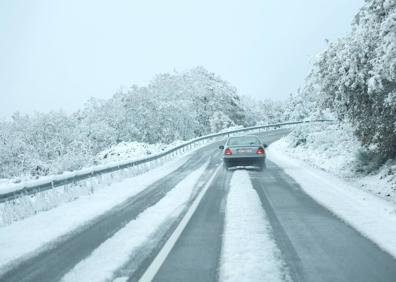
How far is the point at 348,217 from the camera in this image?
821 cm

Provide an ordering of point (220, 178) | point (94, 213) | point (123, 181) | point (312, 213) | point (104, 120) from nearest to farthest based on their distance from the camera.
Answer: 1. point (312, 213)
2. point (94, 213)
3. point (220, 178)
4. point (123, 181)
5. point (104, 120)

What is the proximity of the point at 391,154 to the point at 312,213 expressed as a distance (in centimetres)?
685

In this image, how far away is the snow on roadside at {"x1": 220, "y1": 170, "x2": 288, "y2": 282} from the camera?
16.5 feet

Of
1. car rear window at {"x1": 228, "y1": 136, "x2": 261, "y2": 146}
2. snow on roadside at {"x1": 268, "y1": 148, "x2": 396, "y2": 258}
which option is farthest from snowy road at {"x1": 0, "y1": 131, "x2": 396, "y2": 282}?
car rear window at {"x1": 228, "y1": 136, "x2": 261, "y2": 146}

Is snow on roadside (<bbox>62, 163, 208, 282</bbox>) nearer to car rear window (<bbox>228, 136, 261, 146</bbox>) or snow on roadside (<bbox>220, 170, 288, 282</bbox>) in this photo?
snow on roadside (<bbox>220, 170, 288, 282</bbox>)

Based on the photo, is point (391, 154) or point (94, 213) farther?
point (391, 154)

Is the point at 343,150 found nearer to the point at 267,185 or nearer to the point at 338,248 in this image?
the point at 267,185

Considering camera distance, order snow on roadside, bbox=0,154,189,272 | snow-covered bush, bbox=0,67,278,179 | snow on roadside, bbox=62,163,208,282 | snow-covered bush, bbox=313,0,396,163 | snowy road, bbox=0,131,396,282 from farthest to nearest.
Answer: snow-covered bush, bbox=0,67,278,179, snow-covered bush, bbox=313,0,396,163, snow on roadside, bbox=0,154,189,272, snow on roadside, bbox=62,163,208,282, snowy road, bbox=0,131,396,282

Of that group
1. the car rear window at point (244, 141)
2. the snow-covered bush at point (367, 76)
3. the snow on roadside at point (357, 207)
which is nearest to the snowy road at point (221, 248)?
the snow on roadside at point (357, 207)

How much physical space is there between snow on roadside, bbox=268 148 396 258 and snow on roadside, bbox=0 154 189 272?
509cm

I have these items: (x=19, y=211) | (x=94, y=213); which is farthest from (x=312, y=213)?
(x=19, y=211)

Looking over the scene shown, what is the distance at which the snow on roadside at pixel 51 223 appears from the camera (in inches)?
274

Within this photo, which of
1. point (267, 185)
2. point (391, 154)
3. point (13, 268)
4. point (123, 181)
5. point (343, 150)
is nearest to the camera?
point (13, 268)

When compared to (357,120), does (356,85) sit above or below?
above
